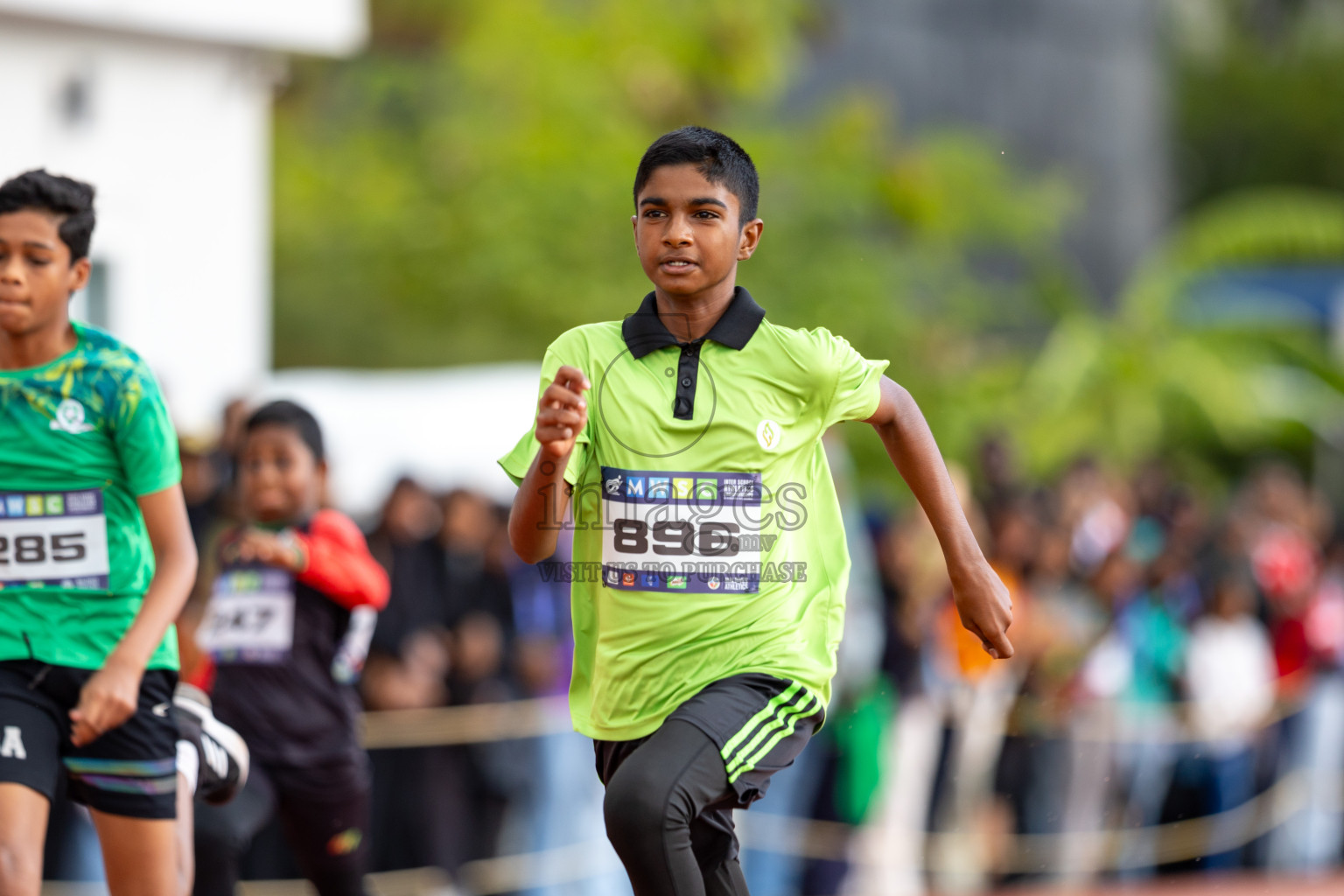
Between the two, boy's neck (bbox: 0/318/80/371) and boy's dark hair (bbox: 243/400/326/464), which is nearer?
boy's neck (bbox: 0/318/80/371)

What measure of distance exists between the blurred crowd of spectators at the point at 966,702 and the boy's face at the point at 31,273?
288 centimetres

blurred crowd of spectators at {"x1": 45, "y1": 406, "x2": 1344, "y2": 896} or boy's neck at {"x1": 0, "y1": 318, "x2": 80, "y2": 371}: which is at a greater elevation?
boy's neck at {"x1": 0, "y1": 318, "x2": 80, "y2": 371}

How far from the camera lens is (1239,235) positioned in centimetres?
2180

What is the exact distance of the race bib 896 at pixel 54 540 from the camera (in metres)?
4.19

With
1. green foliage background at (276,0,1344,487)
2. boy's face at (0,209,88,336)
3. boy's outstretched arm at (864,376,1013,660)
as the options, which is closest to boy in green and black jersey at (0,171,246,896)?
boy's face at (0,209,88,336)

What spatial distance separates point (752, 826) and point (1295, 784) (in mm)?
4147

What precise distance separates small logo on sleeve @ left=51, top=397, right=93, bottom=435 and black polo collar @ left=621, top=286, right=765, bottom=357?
1.31 m

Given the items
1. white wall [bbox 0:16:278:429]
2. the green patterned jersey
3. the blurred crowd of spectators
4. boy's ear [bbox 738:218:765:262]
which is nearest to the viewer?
boy's ear [bbox 738:218:765:262]

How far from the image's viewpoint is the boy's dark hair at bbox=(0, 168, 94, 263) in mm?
4160

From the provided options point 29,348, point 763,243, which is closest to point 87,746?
point 29,348

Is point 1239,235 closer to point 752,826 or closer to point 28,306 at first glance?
point 752,826

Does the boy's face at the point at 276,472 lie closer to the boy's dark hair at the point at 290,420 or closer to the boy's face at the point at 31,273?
the boy's dark hair at the point at 290,420

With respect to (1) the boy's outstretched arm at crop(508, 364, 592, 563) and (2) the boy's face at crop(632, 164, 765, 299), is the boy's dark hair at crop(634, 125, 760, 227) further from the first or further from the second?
(1) the boy's outstretched arm at crop(508, 364, 592, 563)

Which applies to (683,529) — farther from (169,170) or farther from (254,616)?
(169,170)
